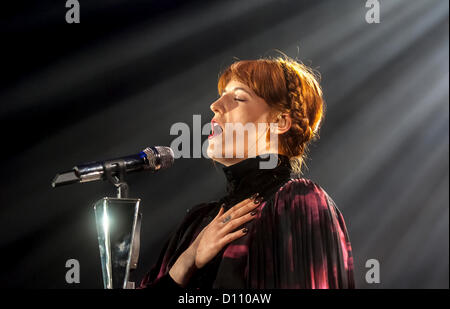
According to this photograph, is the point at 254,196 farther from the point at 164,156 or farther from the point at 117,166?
the point at 117,166

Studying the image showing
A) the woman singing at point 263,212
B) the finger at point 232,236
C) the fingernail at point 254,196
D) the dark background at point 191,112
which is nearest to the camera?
the woman singing at point 263,212

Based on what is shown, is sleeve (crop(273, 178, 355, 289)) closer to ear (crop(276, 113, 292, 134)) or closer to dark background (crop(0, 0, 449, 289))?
ear (crop(276, 113, 292, 134))

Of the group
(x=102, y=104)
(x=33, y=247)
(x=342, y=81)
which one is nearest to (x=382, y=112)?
(x=342, y=81)

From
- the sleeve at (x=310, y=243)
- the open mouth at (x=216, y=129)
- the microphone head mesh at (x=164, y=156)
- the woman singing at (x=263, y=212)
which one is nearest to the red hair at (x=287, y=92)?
the woman singing at (x=263, y=212)

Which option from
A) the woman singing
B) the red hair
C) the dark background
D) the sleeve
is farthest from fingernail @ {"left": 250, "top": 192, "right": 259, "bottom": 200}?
the dark background

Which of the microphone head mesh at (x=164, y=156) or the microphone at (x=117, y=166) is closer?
the microphone at (x=117, y=166)

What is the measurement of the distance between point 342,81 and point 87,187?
6.14 feet

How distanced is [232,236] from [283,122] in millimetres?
472

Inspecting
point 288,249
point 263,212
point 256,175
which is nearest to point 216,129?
point 256,175

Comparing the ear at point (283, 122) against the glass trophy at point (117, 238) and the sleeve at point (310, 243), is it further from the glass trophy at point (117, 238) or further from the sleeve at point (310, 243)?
the glass trophy at point (117, 238)

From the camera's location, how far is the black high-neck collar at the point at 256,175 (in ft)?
4.73

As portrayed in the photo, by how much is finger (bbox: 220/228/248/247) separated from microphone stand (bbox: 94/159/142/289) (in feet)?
0.94

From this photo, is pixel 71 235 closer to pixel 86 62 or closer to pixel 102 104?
pixel 102 104

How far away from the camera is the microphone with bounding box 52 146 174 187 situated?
3.67ft
